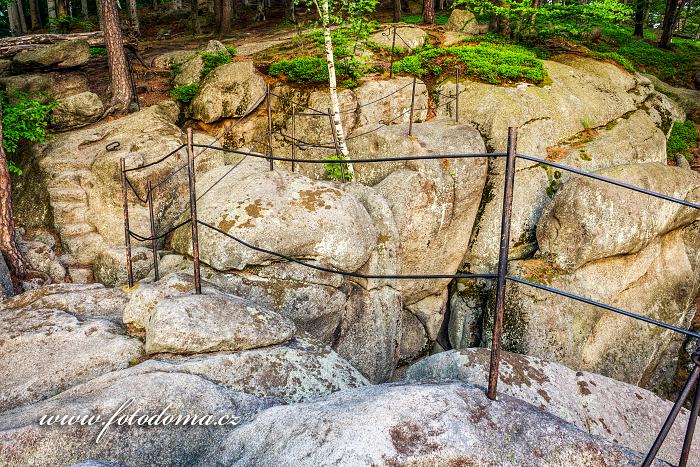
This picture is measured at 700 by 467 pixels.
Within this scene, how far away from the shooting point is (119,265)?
8664 millimetres

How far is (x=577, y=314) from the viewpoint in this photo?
9.55 meters

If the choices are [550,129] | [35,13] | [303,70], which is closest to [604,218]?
[550,129]

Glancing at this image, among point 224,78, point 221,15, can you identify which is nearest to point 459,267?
point 224,78

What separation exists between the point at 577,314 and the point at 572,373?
173 inches

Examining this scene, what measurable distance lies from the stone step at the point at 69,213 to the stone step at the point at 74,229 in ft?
0.37

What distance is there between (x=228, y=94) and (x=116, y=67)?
2899 mm

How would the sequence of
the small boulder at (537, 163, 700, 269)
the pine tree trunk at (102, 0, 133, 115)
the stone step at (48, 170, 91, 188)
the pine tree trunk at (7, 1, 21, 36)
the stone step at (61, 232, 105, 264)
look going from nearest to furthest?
the small boulder at (537, 163, 700, 269) → the stone step at (61, 232, 105, 264) → the stone step at (48, 170, 91, 188) → the pine tree trunk at (102, 0, 133, 115) → the pine tree trunk at (7, 1, 21, 36)

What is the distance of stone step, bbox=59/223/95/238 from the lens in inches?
378

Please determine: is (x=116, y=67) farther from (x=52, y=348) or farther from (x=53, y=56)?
(x=52, y=348)

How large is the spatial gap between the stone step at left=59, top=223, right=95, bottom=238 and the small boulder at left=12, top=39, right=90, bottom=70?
17.6 ft

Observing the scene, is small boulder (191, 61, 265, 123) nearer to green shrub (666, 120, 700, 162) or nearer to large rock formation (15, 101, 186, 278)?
large rock formation (15, 101, 186, 278)

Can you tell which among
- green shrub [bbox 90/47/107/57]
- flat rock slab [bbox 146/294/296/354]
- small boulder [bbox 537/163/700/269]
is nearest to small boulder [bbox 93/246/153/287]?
Result: flat rock slab [bbox 146/294/296/354]

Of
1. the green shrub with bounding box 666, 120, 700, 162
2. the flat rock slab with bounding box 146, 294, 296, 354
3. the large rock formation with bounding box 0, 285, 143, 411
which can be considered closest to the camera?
the large rock formation with bounding box 0, 285, 143, 411

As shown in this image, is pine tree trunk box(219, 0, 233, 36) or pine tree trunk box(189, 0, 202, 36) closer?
pine tree trunk box(219, 0, 233, 36)
